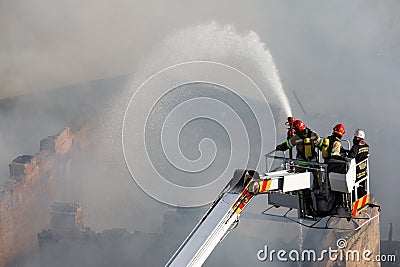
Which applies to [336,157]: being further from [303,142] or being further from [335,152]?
[303,142]

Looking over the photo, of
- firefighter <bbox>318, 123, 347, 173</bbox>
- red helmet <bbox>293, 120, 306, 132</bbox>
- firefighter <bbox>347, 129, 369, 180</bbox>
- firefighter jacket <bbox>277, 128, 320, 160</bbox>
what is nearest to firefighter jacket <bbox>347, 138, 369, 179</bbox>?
firefighter <bbox>347, 129, 369, 180</bbox>

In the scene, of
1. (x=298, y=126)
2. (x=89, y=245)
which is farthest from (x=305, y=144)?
(x=89, y=245)

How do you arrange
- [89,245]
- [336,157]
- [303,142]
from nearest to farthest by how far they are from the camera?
1. [336,157]
2. [303,142]
3. [89,245]

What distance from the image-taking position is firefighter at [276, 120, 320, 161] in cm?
728

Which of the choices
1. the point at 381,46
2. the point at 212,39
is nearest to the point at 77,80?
the point at 212,39

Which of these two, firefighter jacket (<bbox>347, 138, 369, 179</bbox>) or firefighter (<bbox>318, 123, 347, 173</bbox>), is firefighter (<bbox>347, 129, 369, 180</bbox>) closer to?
firefighter jacket (<bbox>347, 138, 369, 179</bbox>)

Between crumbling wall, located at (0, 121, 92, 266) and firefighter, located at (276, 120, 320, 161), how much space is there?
7499 millimetres

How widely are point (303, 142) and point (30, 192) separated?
836 centimetres

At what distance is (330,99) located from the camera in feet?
73.0

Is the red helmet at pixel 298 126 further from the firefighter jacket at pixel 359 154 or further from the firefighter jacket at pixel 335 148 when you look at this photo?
the firefighter jacket at pixel 359 154

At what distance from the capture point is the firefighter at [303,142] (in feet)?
23.9

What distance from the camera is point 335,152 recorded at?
23.3 feet

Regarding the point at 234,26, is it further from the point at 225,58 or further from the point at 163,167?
the point at 163,167

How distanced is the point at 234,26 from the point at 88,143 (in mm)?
7656
